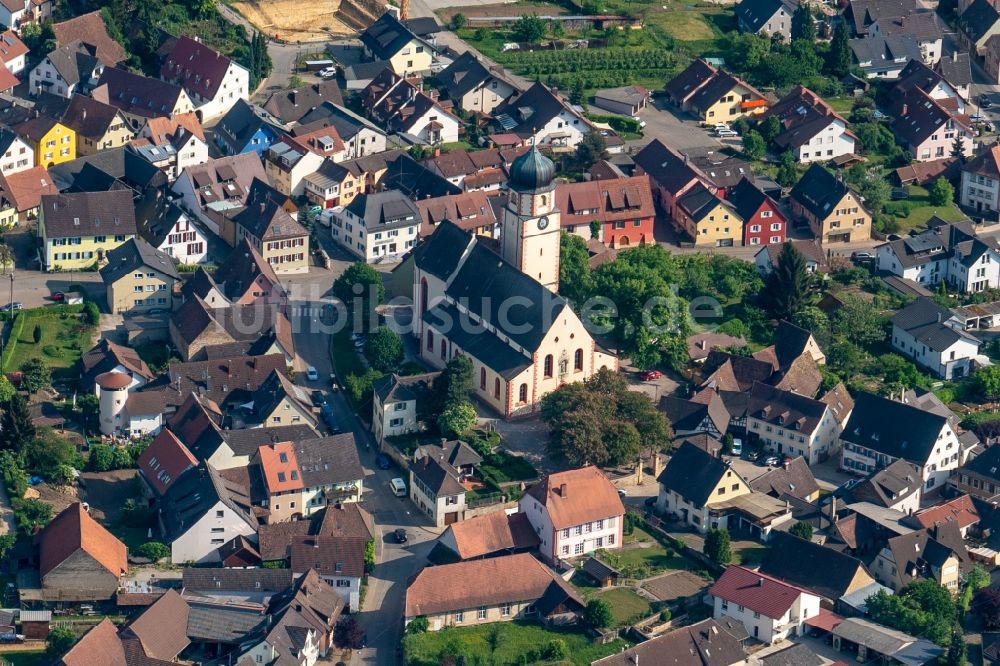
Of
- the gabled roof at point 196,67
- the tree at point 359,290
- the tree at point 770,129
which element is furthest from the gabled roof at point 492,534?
the gabled roof at point 196,67

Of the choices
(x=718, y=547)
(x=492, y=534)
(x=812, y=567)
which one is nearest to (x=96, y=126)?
(x=492, y=534)

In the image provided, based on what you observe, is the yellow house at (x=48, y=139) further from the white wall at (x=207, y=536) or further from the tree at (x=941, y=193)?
the tree at (x=941, y=193)

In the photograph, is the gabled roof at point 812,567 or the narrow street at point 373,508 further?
the gabled roof at point 812,567

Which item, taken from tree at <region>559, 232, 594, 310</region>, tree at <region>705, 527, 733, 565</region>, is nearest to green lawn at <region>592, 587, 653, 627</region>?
tree at <region>705, 527, 733, 565</region>

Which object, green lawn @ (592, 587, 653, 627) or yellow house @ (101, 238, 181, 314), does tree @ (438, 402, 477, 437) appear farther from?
yellow house @ (101, 238, 181, 314)

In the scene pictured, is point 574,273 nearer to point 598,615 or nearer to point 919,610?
point 598,615

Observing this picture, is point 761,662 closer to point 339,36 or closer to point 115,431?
point 115,431
